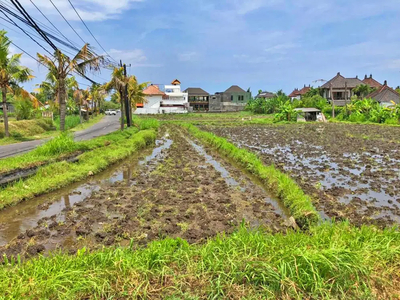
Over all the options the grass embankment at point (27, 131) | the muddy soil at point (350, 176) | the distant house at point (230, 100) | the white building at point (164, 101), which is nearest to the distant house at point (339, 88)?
the distant house at point (230, 100)

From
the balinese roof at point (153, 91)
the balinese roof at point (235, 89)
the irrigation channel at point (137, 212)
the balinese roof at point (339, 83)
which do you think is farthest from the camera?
the balinese roof at point (235, 89)

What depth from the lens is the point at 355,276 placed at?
11.2 ft

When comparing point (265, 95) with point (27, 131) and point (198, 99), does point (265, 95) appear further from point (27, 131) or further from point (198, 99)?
point (27, 131)

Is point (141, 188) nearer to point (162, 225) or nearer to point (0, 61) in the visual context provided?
point (162, 225)

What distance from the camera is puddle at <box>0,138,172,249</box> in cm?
606

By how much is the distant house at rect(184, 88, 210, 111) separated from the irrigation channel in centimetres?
6627

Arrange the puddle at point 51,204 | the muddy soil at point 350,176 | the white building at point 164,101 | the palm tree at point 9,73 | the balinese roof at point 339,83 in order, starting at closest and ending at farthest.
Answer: the puddle at point 51,204 < the muddy soil at point 350,176 < the palm tree at point 9,73 < the balinese roof at point 339,83 < the white building at point 164,101

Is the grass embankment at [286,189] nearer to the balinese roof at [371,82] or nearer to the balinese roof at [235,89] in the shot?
the balinese roof at [371,82]

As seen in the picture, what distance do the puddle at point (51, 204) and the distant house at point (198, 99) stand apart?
65.3 m

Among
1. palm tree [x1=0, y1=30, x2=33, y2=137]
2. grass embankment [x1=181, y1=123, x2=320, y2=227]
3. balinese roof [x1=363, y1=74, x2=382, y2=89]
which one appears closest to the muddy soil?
grass embankment [x1=181, y1=123, x2=320, y2=227]

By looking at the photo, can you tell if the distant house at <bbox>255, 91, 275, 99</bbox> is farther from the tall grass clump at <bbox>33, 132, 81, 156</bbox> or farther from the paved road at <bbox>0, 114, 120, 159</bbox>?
the tall grass clump at <bbox>33, 132, 81, 156</bbox>

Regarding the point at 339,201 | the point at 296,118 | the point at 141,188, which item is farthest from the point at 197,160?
the point at 296,118

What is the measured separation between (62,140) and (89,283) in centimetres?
1082

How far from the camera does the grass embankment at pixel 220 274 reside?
3148 millimetres
